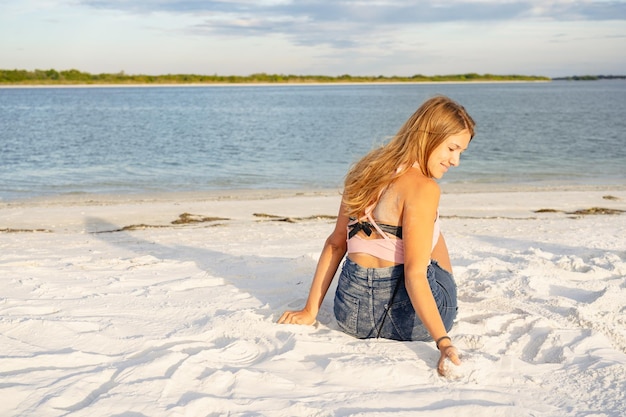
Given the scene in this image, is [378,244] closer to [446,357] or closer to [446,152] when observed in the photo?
[446,152]

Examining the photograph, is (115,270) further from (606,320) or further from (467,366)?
(606,320)

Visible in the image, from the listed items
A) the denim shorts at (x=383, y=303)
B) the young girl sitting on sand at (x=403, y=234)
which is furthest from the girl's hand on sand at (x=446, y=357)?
the denim shorts at (x=383, y=303)

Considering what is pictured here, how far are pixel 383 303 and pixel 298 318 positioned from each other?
54 cm

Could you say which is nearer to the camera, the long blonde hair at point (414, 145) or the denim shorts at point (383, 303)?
the long blonde hair at point (414, 145)

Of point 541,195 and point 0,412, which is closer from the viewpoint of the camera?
point 0,412

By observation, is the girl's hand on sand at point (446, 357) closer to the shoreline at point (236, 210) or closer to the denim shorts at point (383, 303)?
the denim shorts at point (383, 303)

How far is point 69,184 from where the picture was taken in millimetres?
13070

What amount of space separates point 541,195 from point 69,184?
9329 millimetres

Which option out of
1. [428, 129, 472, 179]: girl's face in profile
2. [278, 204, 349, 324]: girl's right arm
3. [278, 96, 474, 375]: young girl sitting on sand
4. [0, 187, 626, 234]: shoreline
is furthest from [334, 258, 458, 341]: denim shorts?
[0, 187, 626, 234]: shoreline

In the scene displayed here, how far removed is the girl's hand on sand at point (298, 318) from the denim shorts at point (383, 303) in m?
0.21

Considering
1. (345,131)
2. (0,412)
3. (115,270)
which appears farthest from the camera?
(345,131)

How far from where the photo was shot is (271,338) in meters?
3.31

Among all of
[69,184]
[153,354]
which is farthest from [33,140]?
[153,354]

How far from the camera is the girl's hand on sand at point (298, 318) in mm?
3494
